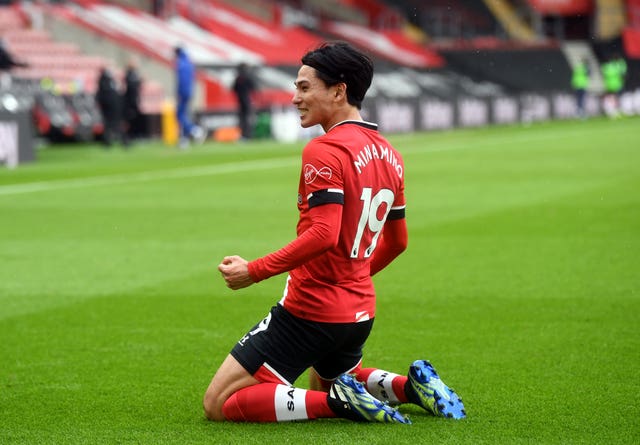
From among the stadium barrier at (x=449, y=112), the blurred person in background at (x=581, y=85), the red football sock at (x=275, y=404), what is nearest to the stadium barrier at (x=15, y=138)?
the stadium barrier at (x=449, y=112)

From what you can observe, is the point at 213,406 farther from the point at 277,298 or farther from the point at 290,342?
the point at 277,298

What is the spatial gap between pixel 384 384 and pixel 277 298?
3660mm

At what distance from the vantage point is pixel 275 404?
5.64m

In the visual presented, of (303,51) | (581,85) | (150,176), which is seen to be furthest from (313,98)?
(581,85)

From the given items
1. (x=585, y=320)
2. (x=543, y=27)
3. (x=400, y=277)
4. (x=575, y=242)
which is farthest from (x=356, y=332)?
(x=543, y=27)

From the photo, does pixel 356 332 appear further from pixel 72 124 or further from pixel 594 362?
pixel 72 124

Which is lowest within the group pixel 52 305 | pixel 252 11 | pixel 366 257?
pixel 52 305

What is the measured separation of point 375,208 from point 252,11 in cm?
5301

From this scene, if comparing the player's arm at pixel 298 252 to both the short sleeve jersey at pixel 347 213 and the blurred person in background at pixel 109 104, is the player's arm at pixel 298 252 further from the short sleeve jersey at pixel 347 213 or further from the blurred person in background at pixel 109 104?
the blurred person in background at pixel 109 104

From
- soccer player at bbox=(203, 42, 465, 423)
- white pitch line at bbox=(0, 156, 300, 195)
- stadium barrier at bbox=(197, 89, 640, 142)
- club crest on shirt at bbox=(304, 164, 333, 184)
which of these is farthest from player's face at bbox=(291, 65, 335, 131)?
stadium barrier at bbox=(197, 89, 640, 142)

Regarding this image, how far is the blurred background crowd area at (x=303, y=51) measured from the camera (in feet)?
122

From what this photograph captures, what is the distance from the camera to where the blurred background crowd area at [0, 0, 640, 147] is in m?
37.3

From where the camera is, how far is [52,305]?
9.39 m

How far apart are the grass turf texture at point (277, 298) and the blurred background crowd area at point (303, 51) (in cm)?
615
